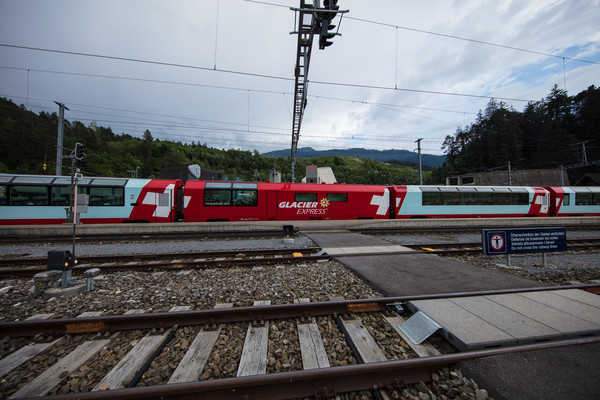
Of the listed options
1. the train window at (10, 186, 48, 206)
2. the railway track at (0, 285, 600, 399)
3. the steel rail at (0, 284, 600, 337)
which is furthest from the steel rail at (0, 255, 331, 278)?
the train window at (10, 186, 48, 206)

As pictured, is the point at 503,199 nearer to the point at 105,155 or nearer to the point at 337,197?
the point at 337,197

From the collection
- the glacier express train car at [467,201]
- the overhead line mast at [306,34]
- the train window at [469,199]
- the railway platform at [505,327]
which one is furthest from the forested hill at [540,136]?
the railway platform at [505,327]

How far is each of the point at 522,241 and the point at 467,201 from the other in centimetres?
1352

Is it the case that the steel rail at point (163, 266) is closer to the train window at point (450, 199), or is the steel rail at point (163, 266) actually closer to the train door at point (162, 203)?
the train door at point (162, 203)

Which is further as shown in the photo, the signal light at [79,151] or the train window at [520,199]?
the train window at [520,199]

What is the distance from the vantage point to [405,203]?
55.7 ft

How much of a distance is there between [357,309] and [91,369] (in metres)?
3.48

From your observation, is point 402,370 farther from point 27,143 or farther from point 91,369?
point 27,143

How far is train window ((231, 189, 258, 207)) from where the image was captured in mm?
15148

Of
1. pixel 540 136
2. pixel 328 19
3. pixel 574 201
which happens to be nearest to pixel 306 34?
pixel 328 19

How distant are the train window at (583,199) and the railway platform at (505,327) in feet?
77.2

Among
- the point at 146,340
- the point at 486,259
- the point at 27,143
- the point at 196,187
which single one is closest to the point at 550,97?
the point at 486,259

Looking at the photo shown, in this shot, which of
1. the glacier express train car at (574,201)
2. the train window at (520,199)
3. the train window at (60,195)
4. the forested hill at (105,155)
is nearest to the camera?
the train window at (60,195)

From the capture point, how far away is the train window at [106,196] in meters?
13.5
